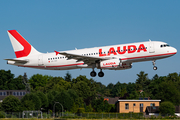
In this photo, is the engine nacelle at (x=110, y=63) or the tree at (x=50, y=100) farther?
the tree at (x=50, y=100)

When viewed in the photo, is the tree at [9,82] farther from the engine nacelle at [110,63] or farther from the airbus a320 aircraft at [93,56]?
the engine nacelle at [110,63]

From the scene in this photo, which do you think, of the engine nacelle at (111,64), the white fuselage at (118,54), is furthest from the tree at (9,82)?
the engine nacelle at (111,64)

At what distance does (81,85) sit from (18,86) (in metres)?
36.9

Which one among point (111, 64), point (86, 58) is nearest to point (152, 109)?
point (111, 64)

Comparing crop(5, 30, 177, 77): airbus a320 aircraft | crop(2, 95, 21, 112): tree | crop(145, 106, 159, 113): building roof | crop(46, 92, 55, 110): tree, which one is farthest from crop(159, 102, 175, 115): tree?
crop(2, 95, 21, 112): tree

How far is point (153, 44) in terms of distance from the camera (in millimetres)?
49156

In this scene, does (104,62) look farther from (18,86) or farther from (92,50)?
(18,86)

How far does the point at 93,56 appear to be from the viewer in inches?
2053

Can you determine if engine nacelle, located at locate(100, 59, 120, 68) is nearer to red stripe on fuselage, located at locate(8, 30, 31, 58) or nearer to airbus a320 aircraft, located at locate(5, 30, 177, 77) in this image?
airbus a320 aircraft, located at locate(5, 30, 177, 77)

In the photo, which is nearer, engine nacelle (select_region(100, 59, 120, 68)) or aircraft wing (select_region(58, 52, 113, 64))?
engine nacelle (select_region(100, 59, 120, 68))

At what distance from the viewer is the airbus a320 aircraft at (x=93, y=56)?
48938mm

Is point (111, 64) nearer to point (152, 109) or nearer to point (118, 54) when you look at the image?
point (118, 54)

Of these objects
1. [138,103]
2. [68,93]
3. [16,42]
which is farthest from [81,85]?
[16,42]

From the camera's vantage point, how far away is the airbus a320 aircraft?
4894 cm
